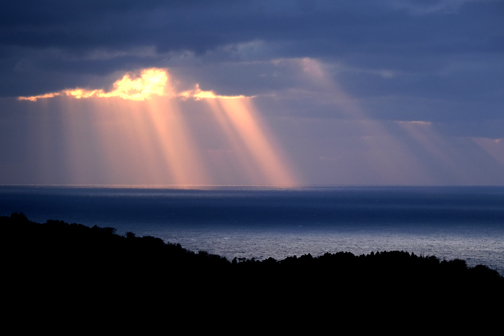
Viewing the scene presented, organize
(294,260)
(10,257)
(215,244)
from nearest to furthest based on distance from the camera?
(10,257) → (294,260) → (215,244)

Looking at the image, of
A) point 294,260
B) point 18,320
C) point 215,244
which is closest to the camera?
point 18,320

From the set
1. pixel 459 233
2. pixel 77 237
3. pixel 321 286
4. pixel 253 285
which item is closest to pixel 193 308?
pixel 253 285

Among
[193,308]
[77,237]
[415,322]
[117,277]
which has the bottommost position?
[415,322]

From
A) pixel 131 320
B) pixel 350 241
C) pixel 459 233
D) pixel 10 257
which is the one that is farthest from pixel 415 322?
pixel 459 233

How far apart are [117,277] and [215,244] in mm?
42537

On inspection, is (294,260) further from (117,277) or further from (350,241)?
(350,241)

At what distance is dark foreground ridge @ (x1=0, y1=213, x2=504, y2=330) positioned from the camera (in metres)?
30.0

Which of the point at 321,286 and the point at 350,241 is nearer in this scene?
the point at 321,286

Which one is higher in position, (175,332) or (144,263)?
(144,263)

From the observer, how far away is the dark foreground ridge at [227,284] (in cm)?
2998

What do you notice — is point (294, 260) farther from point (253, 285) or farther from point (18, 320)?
point (18, 320)

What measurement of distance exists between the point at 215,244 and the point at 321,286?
1730 inches

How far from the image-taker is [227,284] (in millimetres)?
34688

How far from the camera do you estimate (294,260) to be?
135 ft
